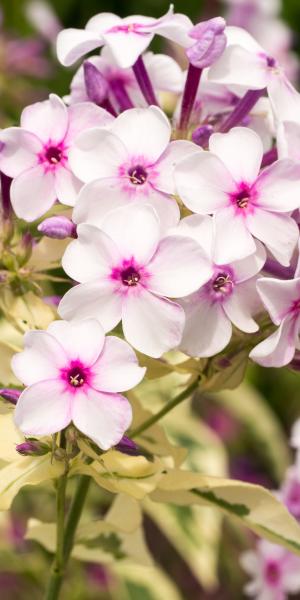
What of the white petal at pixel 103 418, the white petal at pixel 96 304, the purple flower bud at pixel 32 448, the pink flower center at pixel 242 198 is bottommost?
the purple flower bud at pixel 32 448

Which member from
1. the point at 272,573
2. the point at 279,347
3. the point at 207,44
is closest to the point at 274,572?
the point at 272,573

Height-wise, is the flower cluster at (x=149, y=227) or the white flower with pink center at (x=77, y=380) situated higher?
the flower cluster at (x=149, y=227)

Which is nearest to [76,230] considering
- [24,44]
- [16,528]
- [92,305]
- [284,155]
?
[92,305]

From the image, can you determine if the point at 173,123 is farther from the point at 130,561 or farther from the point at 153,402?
the point at 130,561

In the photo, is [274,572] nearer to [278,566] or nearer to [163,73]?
[278,566]

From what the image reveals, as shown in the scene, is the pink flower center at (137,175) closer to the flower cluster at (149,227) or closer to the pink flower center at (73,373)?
the flower cluster at (149,227)

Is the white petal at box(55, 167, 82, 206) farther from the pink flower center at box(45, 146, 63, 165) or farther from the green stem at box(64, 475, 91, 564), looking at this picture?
the green stem at box(64, 475, 91, 564)

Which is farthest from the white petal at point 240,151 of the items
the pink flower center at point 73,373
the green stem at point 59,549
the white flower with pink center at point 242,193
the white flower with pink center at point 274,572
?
the white flower with pink center at point 274,572
